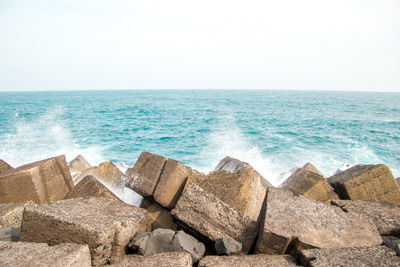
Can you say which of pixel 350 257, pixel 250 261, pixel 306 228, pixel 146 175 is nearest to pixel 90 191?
pixel 146 175

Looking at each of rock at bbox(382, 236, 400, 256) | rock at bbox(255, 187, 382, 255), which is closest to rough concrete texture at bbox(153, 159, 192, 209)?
rock at bbox(255, 187, 382, 255)

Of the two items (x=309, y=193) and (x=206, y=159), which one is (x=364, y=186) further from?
(x=206, y=159)

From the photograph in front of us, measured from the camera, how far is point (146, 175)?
3781 mm

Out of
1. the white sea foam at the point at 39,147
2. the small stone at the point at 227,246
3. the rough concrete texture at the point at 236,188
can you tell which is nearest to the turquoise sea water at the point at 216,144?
the white sea foam at the point at 39,147

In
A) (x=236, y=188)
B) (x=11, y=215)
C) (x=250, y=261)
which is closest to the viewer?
(x=250, y=261)

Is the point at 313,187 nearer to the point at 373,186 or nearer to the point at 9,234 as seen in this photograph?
the point at 373,186

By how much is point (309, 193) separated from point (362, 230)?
1383mm

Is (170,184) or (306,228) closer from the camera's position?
(306,228)

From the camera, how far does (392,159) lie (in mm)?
11953

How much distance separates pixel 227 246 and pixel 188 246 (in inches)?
14.5

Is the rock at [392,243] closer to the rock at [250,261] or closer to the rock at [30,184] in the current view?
the rock at [250,261]

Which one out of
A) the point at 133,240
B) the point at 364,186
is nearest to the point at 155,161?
the point at 133,240

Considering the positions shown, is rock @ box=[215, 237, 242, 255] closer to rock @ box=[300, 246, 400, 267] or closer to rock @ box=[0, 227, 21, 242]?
rock @ box=[300, 246, 400, 267]

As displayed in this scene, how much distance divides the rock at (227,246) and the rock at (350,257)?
57 cm
